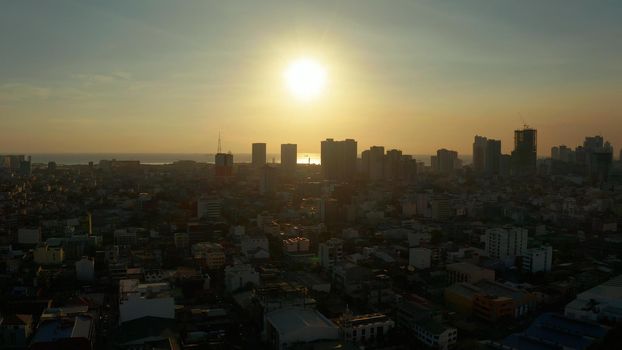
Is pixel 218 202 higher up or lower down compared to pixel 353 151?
lower down

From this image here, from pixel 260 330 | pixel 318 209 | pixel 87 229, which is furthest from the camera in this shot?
pixel 318 209

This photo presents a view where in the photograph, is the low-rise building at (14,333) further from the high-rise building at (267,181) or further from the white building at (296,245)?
the high-rise building at (267,181)

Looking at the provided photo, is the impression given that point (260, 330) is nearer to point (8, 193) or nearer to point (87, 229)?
point (87, 229)

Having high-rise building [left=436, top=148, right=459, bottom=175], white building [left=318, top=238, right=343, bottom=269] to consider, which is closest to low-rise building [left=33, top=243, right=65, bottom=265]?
white building [left=318, top=238, right=343, bottom=269]

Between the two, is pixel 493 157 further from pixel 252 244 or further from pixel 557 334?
pixel 557 334

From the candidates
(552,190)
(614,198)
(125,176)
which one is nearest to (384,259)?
(614,198)

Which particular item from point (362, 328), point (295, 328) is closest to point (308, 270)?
point (362, 328)
